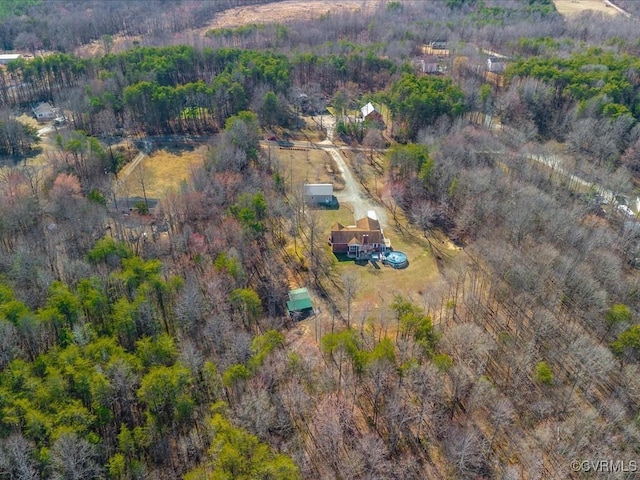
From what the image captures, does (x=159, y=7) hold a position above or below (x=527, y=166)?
above

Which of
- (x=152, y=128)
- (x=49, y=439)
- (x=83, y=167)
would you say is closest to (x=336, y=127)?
(x=152, y=128)

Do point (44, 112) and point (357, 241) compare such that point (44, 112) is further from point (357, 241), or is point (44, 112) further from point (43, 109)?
point (357, 241)

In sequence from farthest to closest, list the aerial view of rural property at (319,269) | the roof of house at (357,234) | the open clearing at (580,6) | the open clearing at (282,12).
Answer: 1. the open clearing at (580,6)
2. the open clearing at (282,12)
3. the roof of house at (357,234)
4. the aerial view of rural property at (319,269)

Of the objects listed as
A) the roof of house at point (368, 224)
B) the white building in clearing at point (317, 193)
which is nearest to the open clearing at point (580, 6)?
the white building in clearing at point (317, 193)

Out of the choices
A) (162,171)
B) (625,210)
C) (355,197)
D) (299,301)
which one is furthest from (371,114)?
(299,301)

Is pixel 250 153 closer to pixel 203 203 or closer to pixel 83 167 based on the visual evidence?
pixel 203 203

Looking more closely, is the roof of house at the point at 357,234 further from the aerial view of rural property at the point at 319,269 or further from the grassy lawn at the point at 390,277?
the grassy lawn at the point at 390,277

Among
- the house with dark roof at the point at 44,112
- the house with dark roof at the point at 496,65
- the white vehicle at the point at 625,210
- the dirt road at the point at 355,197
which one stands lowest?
the dirt road at the point at 355,197
